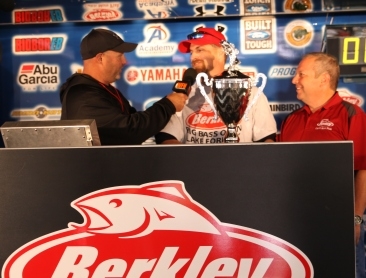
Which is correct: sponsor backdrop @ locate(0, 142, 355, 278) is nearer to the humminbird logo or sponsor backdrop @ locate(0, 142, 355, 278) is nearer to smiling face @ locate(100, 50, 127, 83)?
smiling face @ locate(100, 50, 127, 83)

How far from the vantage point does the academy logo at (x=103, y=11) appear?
4043 mm

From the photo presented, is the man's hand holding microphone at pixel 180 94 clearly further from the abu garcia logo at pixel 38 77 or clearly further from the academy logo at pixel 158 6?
the abu garcia logo at pixel 38 77

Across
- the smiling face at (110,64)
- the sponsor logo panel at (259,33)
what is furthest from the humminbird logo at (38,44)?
the sponsor logo panel at (259,33)

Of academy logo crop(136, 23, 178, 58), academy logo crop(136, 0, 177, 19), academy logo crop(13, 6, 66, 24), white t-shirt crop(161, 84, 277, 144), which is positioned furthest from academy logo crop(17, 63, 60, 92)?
white t-shirt crop(161, 84, 277, 144)

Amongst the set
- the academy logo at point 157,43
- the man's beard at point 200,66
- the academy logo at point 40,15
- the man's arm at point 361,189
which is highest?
the academy logo at point 40,15

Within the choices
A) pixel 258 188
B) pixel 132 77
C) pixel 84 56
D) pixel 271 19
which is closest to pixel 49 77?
pixel 132 77

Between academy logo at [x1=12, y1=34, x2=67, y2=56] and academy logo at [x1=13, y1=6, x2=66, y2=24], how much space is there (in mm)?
99

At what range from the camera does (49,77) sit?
4.14m

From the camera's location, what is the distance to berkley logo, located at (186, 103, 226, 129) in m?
3.26

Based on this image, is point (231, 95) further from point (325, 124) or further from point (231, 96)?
point (325, 124)

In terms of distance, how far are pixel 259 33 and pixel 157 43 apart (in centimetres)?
63

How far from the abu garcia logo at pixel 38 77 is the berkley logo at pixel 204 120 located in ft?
3.99

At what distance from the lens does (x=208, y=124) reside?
326cm

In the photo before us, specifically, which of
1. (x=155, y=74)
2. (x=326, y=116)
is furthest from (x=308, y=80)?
(x=155, y=74)
